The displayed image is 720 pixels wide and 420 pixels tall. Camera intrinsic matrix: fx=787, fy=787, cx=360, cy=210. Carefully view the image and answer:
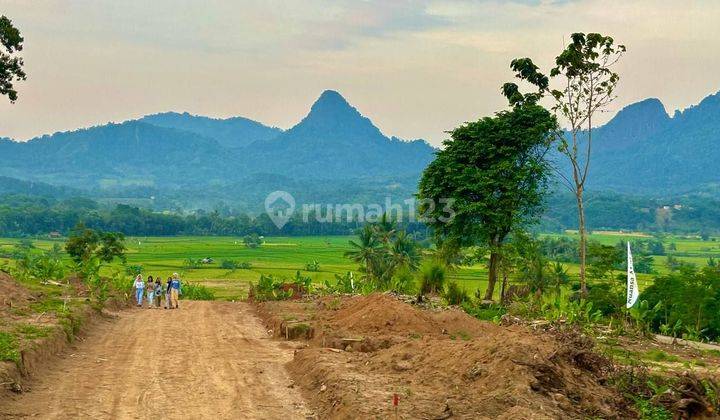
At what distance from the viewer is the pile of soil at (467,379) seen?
1161cm

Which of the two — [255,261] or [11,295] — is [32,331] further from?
[255,261]

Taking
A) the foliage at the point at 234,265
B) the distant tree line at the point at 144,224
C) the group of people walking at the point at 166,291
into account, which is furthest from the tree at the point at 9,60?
the distant tree line at the point at 144,224

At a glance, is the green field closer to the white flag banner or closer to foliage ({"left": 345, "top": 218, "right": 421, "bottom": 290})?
foliage ({"left": 345, "top": 218, "right": 421, "bottom": 290})

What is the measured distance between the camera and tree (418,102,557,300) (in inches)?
1297

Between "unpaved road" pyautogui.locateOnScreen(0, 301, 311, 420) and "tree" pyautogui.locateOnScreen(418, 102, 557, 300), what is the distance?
1309 cm

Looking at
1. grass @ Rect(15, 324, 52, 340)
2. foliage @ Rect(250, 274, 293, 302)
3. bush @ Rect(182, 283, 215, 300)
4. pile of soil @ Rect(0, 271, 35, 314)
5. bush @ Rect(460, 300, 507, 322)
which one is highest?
pile of soil @ Rect(0, 271, 35, 314)

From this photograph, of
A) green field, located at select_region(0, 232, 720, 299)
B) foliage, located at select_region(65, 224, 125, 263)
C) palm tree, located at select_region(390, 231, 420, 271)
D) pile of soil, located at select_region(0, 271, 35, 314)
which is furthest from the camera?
green field, located at select_region(0, 232, 720, 299)

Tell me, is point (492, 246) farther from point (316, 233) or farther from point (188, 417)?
point (316, 233)

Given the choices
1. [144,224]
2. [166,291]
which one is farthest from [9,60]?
[144,224]

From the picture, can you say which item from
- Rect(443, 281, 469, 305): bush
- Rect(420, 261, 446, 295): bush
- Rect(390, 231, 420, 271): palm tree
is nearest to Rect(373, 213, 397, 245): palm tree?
Rect(390, 231, 420, 271): palm tree

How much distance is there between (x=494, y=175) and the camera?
33.2 metres

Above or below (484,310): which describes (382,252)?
above

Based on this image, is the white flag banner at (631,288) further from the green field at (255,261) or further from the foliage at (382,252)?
the foliage at (382,252)

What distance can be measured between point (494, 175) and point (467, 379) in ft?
68.4
